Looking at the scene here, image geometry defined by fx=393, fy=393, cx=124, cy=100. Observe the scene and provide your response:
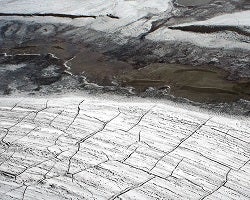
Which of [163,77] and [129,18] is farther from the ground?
[129,18]

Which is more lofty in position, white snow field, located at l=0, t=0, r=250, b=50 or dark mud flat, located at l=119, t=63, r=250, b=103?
white snow field, located at l=0, t=0, r=250, b=50

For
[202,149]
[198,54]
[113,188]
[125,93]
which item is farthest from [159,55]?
[113,188]

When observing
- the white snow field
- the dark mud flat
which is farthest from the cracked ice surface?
the white snow field

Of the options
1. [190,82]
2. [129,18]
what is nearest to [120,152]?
[190,82]

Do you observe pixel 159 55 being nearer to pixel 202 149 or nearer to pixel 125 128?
pixel 125 128

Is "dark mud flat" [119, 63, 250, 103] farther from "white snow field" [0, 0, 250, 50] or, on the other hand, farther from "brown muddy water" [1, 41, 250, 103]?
"white snow field" [0, 0, 250, 50]

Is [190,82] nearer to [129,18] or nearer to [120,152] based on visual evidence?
[120,152]
